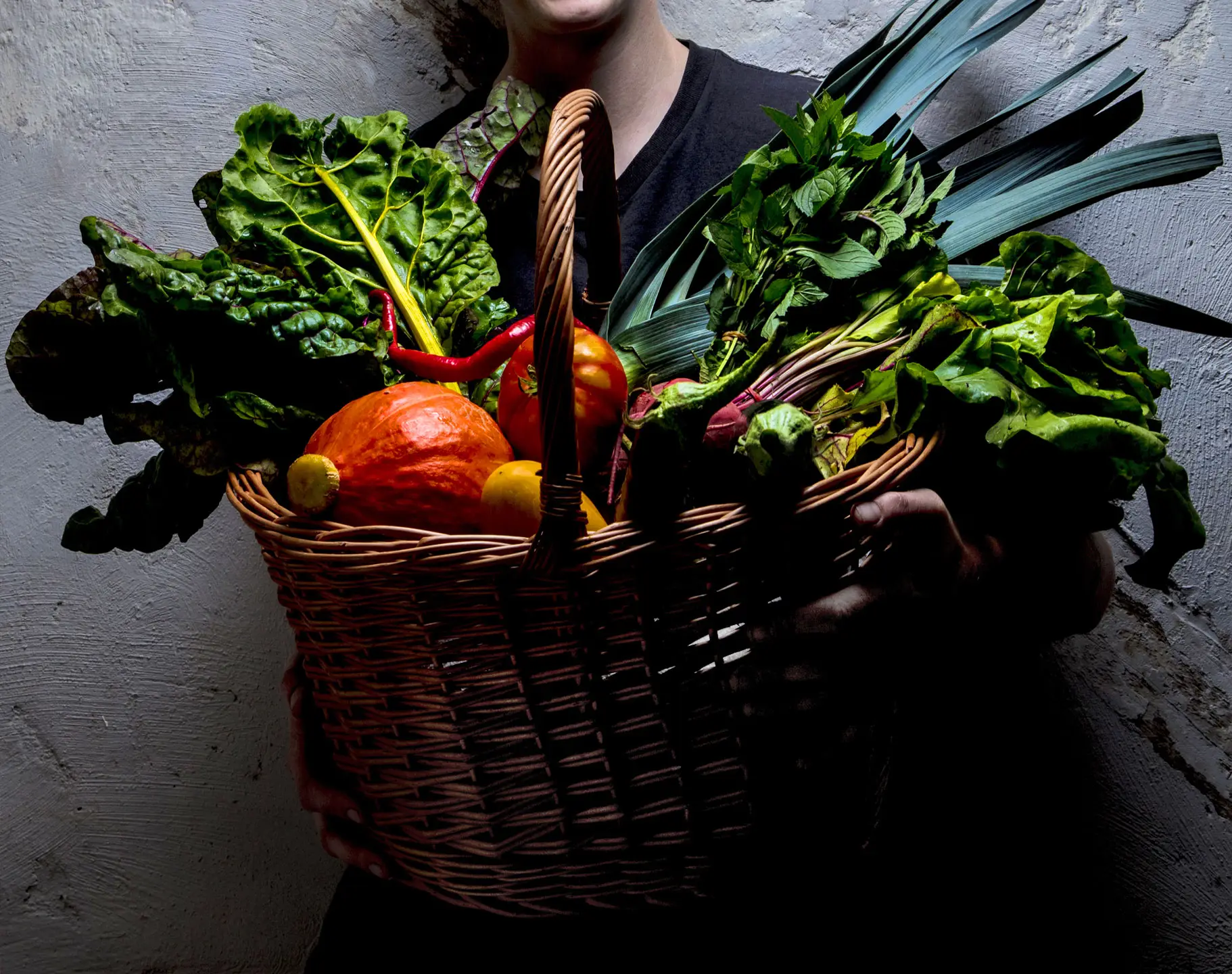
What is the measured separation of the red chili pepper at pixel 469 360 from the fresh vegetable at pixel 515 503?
134 mm

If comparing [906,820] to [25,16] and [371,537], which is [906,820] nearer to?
[371,537]

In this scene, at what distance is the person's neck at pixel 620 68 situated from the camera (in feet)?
3.60

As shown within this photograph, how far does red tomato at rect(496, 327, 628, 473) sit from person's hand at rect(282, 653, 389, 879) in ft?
1.14

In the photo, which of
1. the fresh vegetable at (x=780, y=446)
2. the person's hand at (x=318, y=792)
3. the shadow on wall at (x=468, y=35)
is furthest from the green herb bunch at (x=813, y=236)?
the shadow on wall at (x=468, y=35)

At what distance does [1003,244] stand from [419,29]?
890mm

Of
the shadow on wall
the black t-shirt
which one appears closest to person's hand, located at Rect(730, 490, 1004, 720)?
the black t-shirt

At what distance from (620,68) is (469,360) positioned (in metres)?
0.57

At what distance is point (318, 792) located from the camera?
2.67ft

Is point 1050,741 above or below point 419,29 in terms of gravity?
below

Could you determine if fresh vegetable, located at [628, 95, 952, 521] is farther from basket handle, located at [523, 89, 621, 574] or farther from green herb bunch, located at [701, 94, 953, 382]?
basket handle, located at [523, 89, 621, 574]

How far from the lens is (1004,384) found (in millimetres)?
618

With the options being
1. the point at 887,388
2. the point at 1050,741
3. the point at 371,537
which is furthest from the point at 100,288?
the point at 1050,741

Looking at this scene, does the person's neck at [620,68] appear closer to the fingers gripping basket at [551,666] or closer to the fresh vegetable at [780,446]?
the fingers gripping basket at [551,666]

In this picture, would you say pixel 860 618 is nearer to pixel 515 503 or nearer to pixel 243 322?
pixel 515 503
